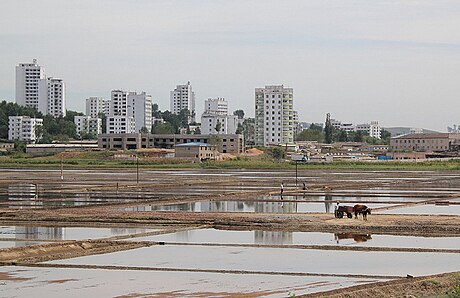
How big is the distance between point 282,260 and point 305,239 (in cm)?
422

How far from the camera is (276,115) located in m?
167

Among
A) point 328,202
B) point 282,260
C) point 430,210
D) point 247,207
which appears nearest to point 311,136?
point 328,202

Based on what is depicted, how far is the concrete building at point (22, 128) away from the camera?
163000 millimetres

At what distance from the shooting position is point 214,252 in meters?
22.5

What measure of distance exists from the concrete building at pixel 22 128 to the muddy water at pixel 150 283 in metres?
147

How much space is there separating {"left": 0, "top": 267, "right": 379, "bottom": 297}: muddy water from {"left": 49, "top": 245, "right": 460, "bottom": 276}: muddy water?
1163mm

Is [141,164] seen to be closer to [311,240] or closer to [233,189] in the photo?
[233,189]

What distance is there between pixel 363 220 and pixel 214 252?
857 cm

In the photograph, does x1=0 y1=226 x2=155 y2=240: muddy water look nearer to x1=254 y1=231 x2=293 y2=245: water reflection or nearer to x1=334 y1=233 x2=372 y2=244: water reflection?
x1=254 y1=231 x2=293 y2=245: water reflection

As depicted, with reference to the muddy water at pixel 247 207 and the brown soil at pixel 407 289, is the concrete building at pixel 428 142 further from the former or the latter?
the brown soil at pixel 407 289

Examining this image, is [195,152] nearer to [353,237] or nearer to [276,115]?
[276,115]

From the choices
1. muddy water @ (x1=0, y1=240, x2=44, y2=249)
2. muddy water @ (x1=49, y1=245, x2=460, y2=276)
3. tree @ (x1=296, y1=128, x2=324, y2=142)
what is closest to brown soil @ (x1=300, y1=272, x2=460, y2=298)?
muddy water @ (x1=49, y1=245, x2=460, y2=276)

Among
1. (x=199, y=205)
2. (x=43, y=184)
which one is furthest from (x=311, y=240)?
(x=43, y=184)

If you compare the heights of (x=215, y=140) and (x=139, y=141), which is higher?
(x=215, y=140)
